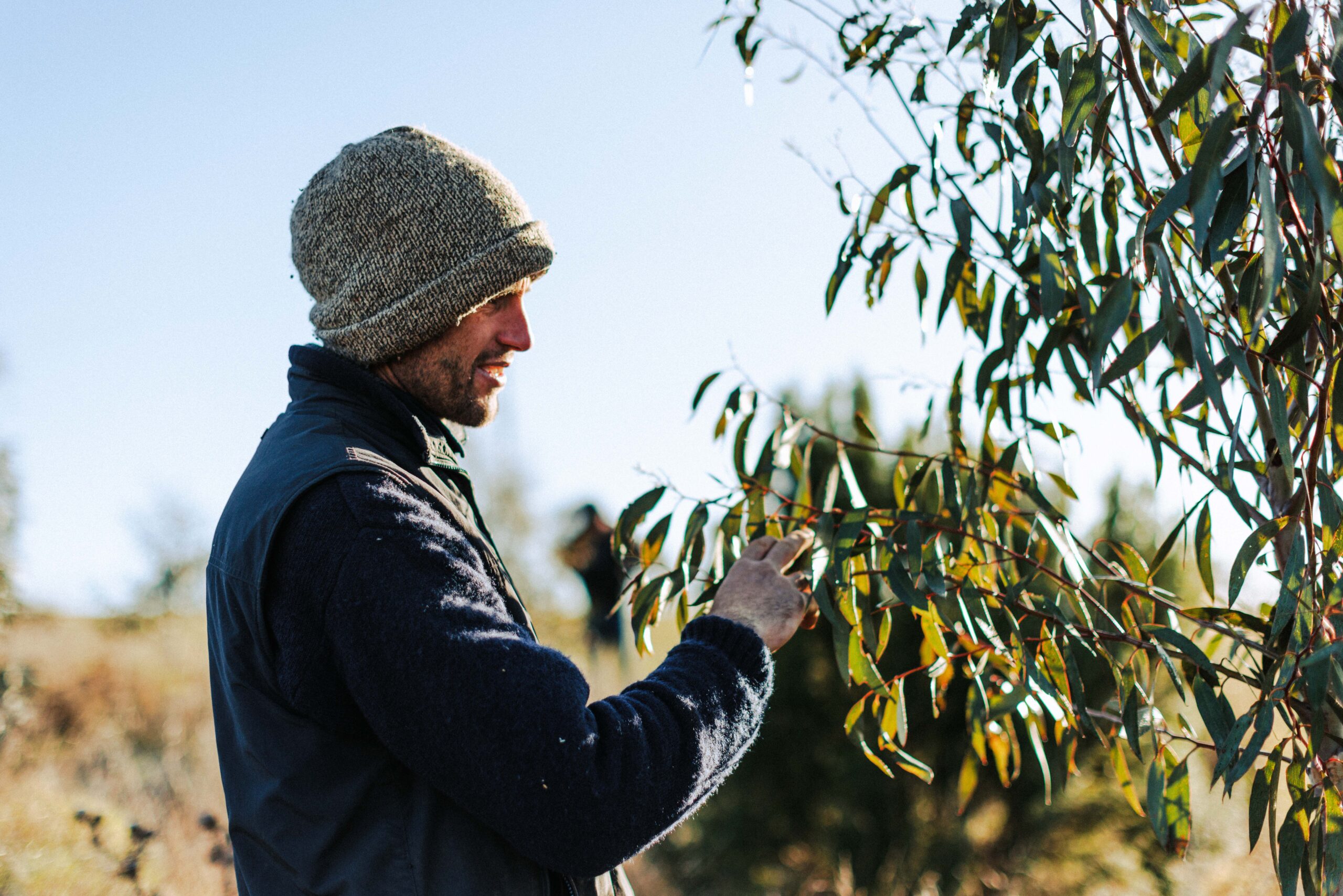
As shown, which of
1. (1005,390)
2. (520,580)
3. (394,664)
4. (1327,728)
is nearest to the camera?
(394,664)

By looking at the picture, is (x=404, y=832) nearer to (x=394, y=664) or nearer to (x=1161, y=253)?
(x=394, y=664)

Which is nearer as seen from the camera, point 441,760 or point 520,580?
point 441,760

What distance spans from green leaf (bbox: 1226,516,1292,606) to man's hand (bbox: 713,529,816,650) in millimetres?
544

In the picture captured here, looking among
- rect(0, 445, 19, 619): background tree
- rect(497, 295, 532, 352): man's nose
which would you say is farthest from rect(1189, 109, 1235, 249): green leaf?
rect(0, 445, 19, 619): background tree

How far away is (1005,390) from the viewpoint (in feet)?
5.44

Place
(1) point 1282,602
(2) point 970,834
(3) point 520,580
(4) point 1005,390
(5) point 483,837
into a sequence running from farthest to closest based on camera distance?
1. (3) point 520,580
2. (2) point 970,834
3. (4) point 1005,390
4. (1) point 1282,602
5. (5) point 483,837

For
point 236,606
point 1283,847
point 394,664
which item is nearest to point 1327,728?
point 1283,847

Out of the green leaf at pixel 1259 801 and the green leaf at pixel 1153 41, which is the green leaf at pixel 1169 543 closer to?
the green leaf at pixel 1259 801

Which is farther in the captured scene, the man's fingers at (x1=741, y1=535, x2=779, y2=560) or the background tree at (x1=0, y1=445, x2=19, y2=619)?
the background tree at (x1=0, y1=445, x2=19, y2=619)

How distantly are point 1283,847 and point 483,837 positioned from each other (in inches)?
38.5

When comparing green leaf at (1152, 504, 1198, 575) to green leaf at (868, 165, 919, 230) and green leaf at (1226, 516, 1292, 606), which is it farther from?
green leaf at (868, 165, 919, 230)

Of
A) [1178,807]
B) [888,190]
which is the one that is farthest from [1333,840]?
[888,190]

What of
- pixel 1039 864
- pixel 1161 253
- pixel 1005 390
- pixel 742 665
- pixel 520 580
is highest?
pixel 1161 253

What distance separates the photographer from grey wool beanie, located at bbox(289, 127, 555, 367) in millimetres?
1338
